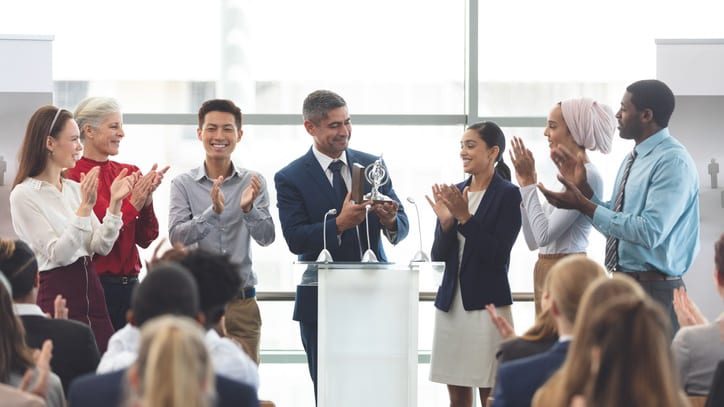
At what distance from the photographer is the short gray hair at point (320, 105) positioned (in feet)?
18.4

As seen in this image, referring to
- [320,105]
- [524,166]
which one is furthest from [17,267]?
[524,166]

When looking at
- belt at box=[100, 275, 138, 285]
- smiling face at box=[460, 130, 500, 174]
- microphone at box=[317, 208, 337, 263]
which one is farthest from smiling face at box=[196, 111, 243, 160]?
smiling face at box=[460, 130, 500, 174]

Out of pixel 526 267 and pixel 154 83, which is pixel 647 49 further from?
pixel 154 83

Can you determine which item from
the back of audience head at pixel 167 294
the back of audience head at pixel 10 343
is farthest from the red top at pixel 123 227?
the back of audience head at pixel 167 294

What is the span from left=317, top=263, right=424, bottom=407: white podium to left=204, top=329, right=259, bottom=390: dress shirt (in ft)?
5.49

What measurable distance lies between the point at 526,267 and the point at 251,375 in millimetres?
4684

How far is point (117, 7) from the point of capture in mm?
7719

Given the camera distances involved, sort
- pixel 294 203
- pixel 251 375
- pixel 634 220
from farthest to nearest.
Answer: pixel 294 203, pixel 634 220, pixel 251 375

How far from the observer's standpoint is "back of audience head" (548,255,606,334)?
127 inches

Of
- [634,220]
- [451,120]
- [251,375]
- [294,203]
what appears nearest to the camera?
[251,375]

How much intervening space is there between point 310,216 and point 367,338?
87 cm

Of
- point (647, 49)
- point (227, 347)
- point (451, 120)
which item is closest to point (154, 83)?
point (451, 120)

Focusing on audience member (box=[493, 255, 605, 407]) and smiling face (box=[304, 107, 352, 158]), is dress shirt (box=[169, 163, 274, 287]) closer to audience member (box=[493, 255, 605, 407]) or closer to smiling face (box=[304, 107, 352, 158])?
smiling face (box=[304, 107, 352, 158])

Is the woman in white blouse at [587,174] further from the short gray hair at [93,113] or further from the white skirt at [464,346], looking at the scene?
the short gray hair at [93,113]
